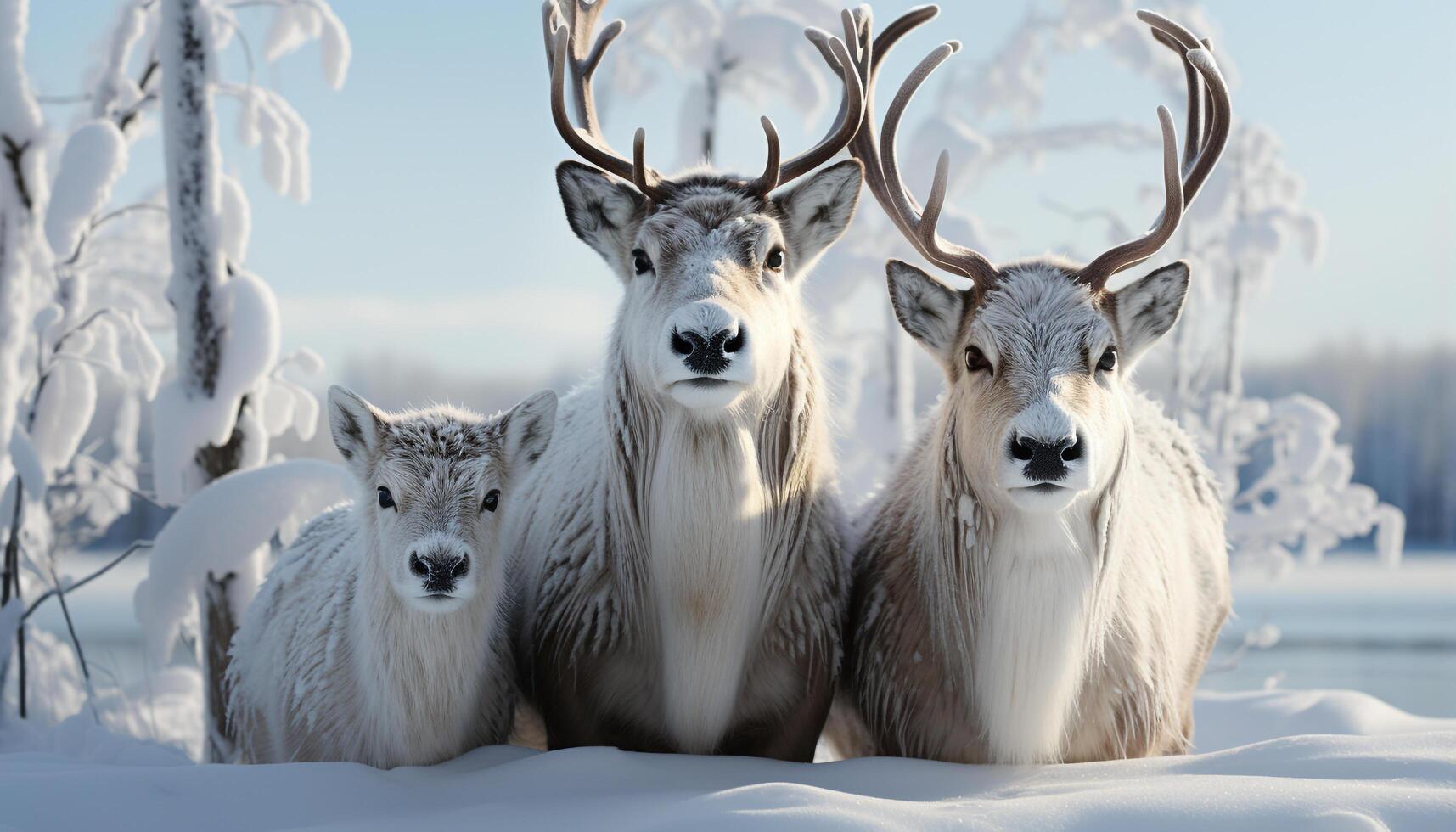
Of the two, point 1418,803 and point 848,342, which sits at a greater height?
point 848,342

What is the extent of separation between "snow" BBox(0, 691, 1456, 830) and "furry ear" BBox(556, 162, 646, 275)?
1.94m

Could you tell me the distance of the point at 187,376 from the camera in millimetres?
7637

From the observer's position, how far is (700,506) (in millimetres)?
4410

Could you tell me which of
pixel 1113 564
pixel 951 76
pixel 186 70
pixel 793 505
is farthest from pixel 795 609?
pixel 951 76

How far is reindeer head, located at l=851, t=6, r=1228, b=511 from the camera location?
4031 mm

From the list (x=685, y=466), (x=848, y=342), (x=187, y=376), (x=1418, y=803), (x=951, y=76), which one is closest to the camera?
(x=1418, y=803)

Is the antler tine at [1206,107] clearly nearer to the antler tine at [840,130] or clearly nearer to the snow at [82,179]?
the antler tine at [840,130]

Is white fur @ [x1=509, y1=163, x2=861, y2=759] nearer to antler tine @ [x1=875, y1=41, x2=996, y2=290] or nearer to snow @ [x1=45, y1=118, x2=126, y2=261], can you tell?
antler tine @ [x1=875, y1=41, x2=996, y2=290]

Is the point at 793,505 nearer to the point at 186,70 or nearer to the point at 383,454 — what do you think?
the point at 383,454

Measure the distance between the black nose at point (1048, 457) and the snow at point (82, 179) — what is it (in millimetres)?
6487

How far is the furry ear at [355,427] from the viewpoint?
4.68 meters

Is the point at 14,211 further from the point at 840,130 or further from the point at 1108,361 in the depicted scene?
the point at 1108,361

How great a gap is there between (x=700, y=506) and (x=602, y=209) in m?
1.26

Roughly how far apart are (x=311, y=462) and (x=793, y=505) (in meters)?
3.59
